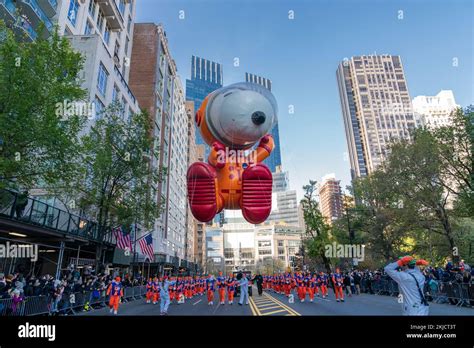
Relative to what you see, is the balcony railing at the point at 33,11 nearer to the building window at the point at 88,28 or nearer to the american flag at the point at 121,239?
the building window at the point at 88,28

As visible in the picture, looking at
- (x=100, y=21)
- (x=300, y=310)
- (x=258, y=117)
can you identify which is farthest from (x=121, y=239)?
(x=258, y=117)

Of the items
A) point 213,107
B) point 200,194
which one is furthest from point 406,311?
point 213,107

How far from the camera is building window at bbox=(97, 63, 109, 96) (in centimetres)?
2553

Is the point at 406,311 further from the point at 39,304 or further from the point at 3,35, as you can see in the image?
the point at 3,35

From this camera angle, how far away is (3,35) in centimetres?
1328

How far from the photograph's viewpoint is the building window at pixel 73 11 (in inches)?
994

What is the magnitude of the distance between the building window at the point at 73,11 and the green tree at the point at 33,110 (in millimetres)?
15951

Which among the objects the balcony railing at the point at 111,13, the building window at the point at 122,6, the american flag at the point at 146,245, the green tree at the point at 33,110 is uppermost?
the building window at the point at 122,6

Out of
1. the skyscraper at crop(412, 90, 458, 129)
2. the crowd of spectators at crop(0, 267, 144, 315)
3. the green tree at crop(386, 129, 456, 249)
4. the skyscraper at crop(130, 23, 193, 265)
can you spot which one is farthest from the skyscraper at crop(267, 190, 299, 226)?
the skyscraper at crop(412, 90, 458, 129)

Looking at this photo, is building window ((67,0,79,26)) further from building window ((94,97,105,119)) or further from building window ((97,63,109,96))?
building window ((94,97,105,119))

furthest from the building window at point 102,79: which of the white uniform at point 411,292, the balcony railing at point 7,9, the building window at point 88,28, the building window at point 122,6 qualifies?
the white uniform at point 411,292

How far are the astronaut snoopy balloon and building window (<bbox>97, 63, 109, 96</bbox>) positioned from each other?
22334 millimetres

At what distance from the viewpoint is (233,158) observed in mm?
7047

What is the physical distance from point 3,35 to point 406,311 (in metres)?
17.9
